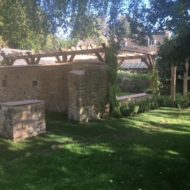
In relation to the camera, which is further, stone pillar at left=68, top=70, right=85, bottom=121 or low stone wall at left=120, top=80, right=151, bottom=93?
low stone wall at left=120, top=80, right=151, bottom=93

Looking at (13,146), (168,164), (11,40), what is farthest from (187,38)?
(11,40)

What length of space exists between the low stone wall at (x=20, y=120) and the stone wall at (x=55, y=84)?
241 cm

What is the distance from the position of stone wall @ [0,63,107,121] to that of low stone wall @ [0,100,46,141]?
241cm

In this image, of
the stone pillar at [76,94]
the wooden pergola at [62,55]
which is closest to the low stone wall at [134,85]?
the wooden pergola at [62,55]

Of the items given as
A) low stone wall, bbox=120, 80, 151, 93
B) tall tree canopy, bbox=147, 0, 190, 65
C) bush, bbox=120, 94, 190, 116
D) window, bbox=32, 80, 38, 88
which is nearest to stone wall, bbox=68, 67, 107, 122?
bush, bbox=120, 94, 190, 116

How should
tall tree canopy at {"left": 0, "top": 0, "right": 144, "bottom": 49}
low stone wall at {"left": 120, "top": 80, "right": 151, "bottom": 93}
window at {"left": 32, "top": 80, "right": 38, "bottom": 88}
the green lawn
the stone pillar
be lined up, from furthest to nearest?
low stone wall at {"left": 120, "top": 80, "right": 151, "bottom": 93} → window at {"left": 32, "top": 80, "right": 38, "bottom": 88} → the stone pillar → tall tree canopy at {"left": 0, "top": 0, "right": 144, "bottom": 49} → the green lawn

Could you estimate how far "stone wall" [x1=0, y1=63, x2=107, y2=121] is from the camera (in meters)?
12.1

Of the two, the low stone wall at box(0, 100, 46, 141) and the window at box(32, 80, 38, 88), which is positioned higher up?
the window at box(32, 80, 38, 88)

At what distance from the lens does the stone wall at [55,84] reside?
1213 centimetres

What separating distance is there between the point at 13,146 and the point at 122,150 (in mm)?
2698

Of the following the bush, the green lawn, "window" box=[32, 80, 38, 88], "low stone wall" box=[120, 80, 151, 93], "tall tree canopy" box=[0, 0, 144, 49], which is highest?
"tall tree canopy" box=[0, 0, 144, 49]

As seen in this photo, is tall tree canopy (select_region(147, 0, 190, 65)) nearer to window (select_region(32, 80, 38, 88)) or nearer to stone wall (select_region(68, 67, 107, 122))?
stone wall (select_region(68, 67, 107, 122))

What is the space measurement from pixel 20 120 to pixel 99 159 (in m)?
2.90

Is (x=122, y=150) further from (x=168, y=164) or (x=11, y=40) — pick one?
(x=11, y=40)
